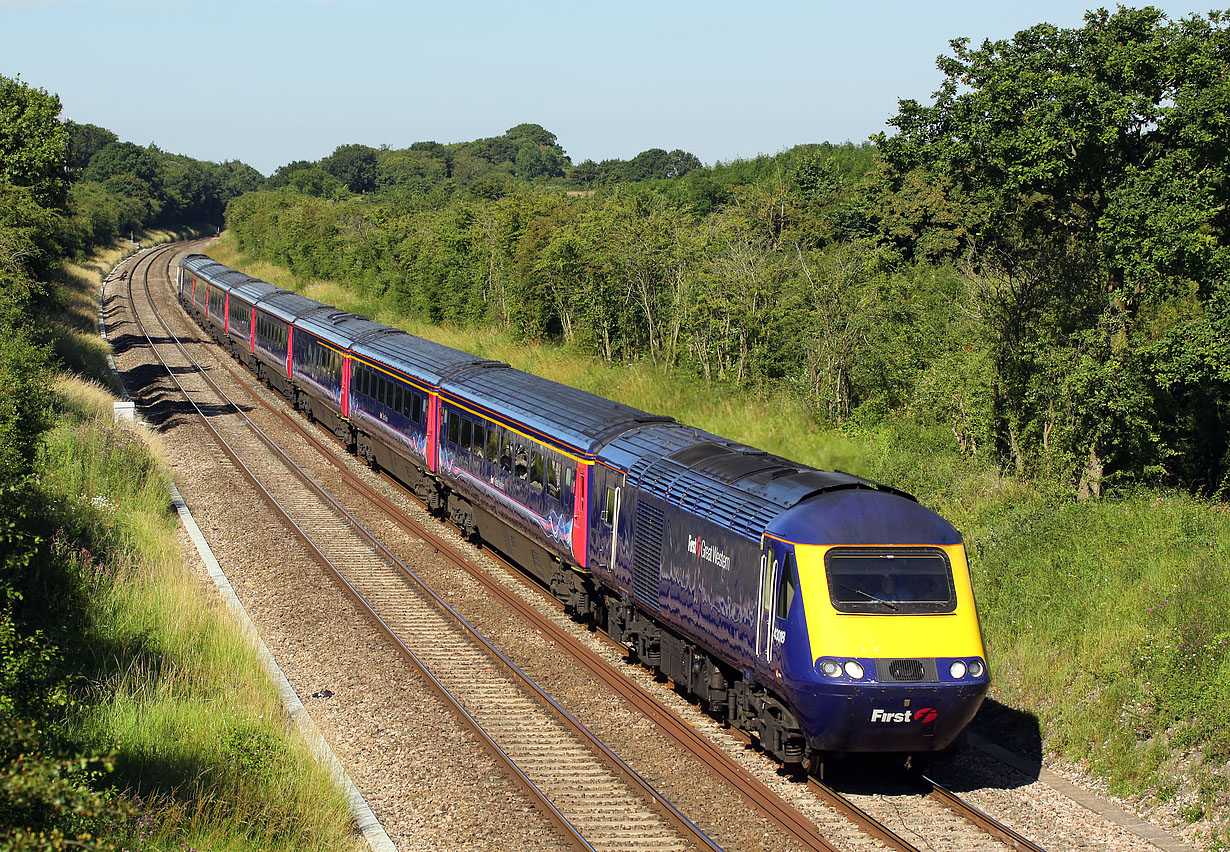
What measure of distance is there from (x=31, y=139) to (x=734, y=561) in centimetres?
3066

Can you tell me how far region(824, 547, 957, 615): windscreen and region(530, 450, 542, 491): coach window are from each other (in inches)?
252

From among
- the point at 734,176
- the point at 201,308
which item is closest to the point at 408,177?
the point at 734,176

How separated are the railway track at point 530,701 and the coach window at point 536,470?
1.92m

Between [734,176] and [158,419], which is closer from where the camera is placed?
[158,419]

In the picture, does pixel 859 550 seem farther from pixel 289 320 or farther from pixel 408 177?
pixel 408 177

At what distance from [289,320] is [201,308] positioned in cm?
1943

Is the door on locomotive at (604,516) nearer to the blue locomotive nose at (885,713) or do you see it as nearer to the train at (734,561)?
the train at (734,561)

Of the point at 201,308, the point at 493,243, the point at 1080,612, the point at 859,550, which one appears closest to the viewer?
the point at 859,550

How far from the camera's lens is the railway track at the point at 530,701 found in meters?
9.27

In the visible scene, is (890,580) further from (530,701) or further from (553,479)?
(553,479)

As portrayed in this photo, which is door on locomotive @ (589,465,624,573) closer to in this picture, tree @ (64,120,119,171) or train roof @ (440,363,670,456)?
train roof @ (440,363,670,456)

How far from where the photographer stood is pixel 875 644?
9.28m

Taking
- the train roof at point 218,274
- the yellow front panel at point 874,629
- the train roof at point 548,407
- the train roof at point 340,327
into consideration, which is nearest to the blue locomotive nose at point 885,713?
the yellow front panel at point 874,629

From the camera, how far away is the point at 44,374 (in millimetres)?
17047
